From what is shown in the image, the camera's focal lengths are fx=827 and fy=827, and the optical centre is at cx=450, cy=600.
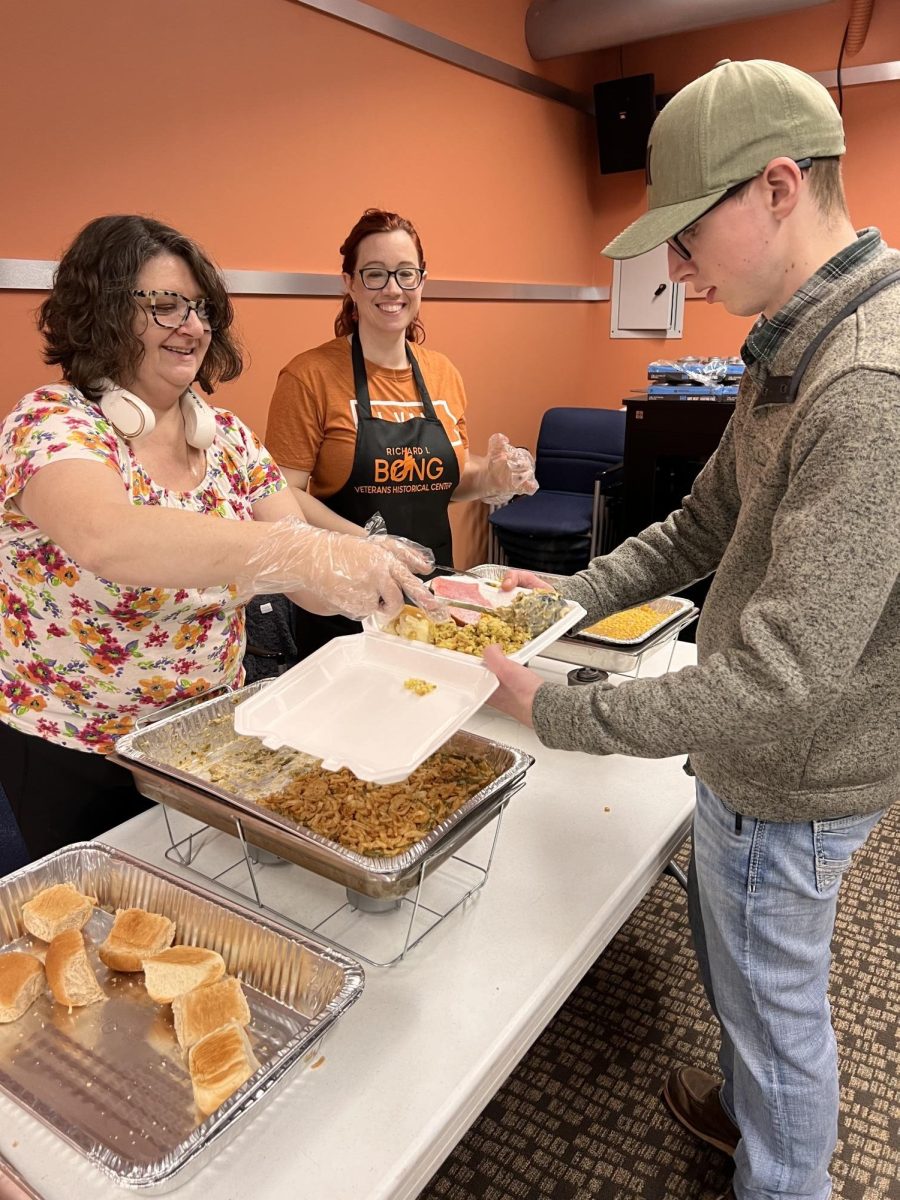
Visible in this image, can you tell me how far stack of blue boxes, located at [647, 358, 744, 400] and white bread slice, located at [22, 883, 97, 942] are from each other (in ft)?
11.4

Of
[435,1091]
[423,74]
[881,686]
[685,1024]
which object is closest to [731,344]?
[423,74]

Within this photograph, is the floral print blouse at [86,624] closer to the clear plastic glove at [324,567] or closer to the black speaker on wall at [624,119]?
the clear plastic glove at [324,567]

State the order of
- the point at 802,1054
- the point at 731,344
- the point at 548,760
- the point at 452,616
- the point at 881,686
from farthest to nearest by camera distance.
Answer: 1. the point at 731,344
2. the point at 548,760
3. the point at 452,616
4. the point at 802,1054
5. the point at 881,686

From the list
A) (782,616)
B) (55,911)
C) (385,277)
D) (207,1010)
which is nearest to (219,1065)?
(207,1010)

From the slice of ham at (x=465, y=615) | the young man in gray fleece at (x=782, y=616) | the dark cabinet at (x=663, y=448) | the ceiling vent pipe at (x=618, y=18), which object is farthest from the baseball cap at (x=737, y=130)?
the ceiling vent pipe at (x=618, y=18)

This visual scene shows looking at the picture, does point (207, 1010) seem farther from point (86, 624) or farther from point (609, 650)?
point (609, 650)

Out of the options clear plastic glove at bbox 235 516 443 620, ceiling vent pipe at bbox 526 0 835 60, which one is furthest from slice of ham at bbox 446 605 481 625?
ceiling vent pipe at bbox 526 0 835 60

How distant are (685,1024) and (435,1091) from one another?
4.56 ft

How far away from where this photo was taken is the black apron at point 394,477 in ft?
8.13

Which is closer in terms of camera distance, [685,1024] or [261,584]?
[261,584]

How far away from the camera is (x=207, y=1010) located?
0.96 meters

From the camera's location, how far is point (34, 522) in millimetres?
1325

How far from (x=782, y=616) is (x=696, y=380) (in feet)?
10.7

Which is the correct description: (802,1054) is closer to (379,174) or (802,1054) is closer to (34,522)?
(34,522)
